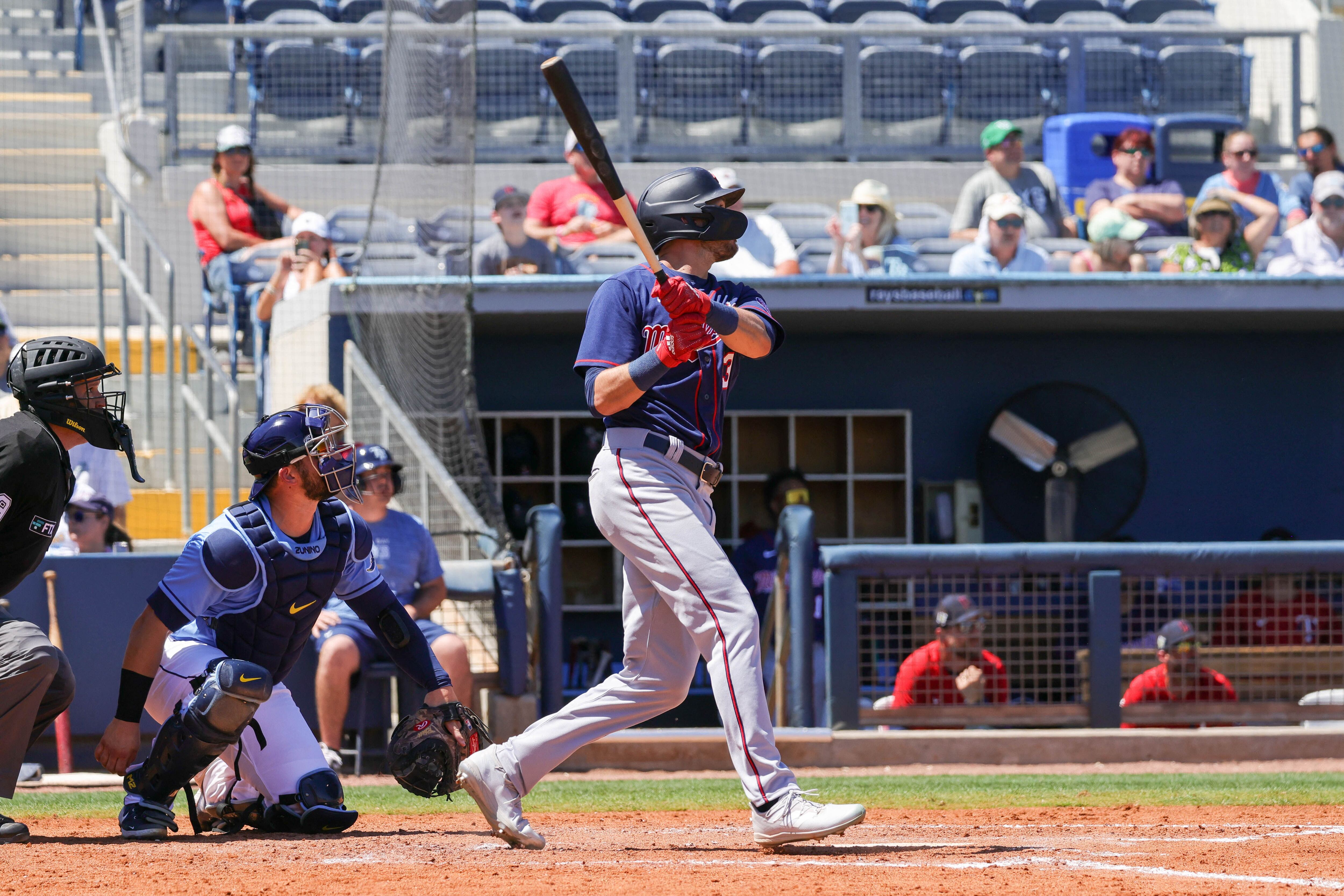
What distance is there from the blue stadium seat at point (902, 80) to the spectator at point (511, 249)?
3.88 meters

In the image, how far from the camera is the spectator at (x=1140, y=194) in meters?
11.3

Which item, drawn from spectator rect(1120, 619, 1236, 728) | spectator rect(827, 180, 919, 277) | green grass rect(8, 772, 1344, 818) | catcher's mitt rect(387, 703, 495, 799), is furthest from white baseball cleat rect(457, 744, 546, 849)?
spectator rect(827, 180, 919, 277)

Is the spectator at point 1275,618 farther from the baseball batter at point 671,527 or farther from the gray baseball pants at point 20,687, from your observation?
the gray baseball pants at point 20,687

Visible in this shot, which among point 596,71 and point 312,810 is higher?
point 596,71

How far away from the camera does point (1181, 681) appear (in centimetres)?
770

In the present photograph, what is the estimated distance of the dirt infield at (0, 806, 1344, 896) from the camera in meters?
3.67

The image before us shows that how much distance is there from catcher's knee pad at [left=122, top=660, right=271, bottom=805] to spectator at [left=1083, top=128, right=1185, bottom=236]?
26.5ft

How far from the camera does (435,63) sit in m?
9.30

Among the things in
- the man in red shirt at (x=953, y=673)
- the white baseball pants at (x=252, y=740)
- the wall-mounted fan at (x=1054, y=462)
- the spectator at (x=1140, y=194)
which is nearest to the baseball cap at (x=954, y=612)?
the man in red shirt at (x=953, y=673)

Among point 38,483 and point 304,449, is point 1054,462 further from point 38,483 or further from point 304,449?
point 38,483

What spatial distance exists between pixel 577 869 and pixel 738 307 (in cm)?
140

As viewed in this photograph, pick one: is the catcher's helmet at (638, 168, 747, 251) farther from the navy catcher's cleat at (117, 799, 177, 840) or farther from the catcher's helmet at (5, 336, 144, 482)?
the navy catcher's cleat at (117, 799, 177, 840)

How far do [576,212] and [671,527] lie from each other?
6.80m

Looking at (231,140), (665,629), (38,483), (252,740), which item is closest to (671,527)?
(665,629)
